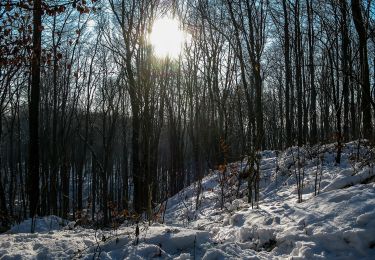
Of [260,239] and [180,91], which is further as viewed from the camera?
[180,91]

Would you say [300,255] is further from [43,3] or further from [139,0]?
[139,0]

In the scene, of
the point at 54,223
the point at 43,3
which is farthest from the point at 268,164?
the point at 43,3

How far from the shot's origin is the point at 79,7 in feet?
14.5

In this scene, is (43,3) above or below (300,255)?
above

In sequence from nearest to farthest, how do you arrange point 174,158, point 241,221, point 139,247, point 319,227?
point 319,227 → point 139,247 → point 241,221 → point 174,158

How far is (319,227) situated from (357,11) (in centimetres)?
712

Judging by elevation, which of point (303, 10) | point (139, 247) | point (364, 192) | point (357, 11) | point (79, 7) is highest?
point (303, 10)

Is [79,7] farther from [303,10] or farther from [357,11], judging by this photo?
[303,10]

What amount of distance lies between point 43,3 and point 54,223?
462cm

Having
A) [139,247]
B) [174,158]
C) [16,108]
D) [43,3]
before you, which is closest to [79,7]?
[43,3]

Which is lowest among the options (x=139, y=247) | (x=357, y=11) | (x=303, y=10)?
(x=139, y=247)

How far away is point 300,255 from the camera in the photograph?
3.03m

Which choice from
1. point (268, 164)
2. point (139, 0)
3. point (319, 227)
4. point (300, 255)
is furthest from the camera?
point (139, 0)

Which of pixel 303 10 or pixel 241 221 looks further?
pixel 303 10
